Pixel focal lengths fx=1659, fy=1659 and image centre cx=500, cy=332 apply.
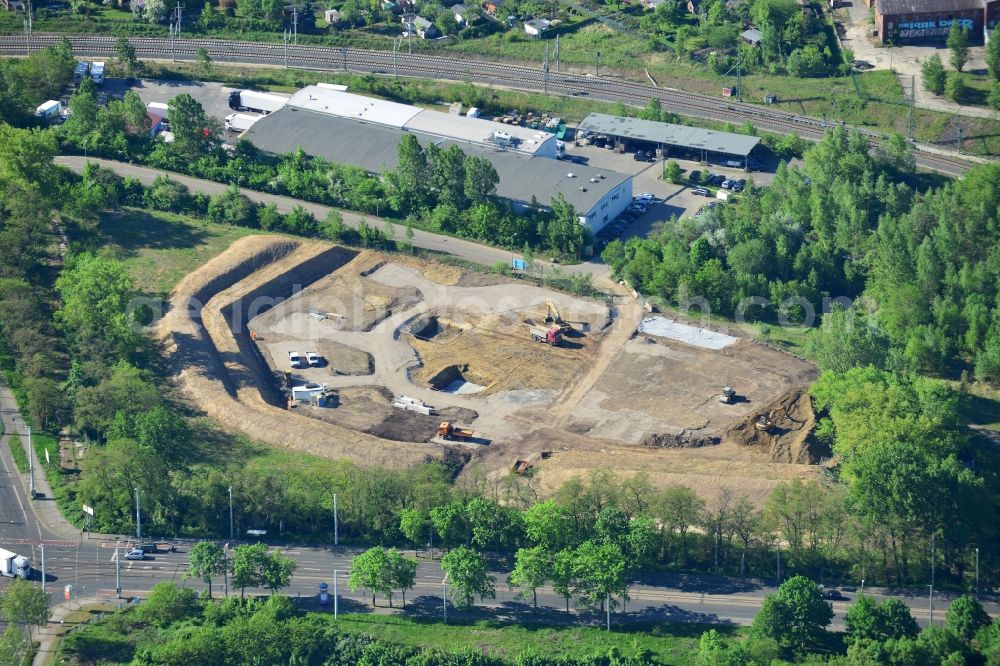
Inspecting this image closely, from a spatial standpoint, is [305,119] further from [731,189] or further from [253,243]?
[731,189]

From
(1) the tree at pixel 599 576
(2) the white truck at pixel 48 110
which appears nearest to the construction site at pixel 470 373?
(1) the tree at pixel 599 576

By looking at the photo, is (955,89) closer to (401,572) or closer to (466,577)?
(466,577)

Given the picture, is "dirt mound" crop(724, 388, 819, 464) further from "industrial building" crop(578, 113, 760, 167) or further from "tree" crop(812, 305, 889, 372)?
"industrial building" crop(578, 113, 760, 167)

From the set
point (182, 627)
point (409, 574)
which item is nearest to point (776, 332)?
point (409, 574)

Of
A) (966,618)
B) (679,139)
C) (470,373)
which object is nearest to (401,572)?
(470,373)

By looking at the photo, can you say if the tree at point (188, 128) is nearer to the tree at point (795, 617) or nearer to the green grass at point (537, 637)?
the green grass at point (537, 637)
